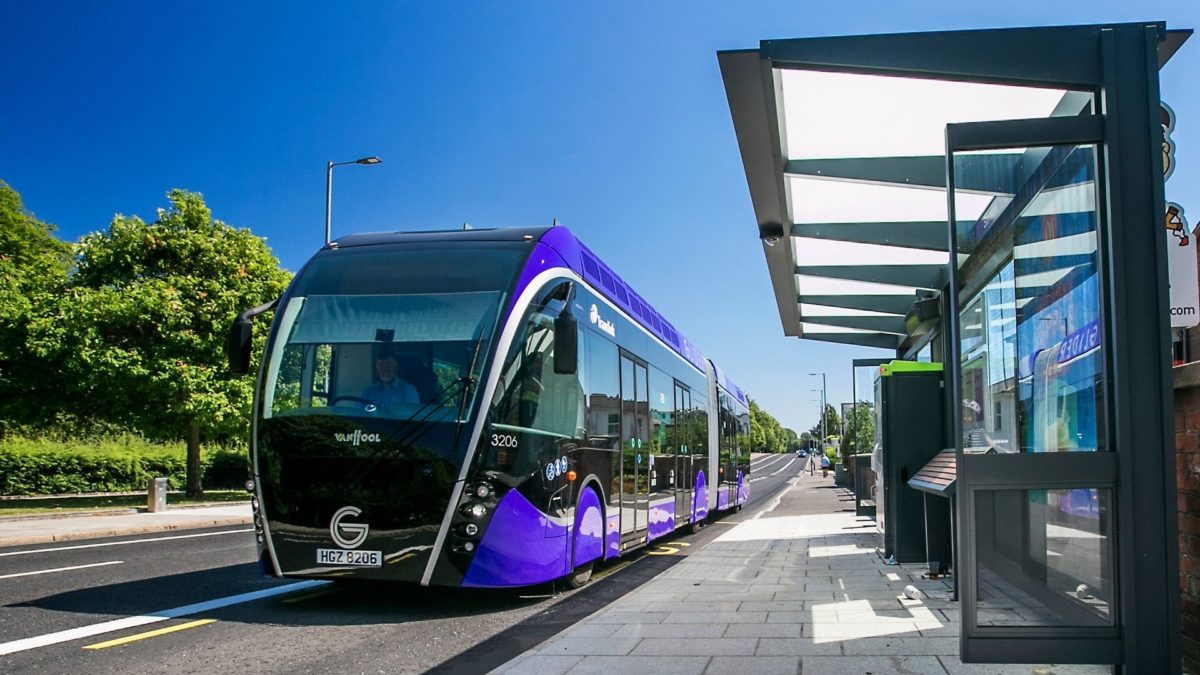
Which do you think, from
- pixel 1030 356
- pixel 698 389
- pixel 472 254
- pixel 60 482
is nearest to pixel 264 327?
pixel 60 482

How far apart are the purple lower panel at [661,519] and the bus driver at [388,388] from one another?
545 centimetres

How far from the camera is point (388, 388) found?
7.97m

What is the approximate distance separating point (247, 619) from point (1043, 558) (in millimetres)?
5922

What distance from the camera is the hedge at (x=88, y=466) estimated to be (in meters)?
29.7

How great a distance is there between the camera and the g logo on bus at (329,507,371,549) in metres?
7.68

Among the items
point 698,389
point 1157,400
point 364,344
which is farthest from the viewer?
point 698,389

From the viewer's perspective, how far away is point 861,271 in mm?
12844

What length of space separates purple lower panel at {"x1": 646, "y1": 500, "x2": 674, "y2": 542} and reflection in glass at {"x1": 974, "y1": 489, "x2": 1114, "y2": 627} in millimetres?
7692

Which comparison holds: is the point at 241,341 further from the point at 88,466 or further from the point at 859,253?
the point at 88,466

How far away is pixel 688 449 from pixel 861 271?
14.6 feet

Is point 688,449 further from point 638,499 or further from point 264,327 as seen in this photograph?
point 264,327

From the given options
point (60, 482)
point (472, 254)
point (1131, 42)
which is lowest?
point (60, 482)

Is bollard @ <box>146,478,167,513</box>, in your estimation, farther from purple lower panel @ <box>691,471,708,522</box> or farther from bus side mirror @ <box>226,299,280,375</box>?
bus side mirror @ <box>226,299,280,375</box>

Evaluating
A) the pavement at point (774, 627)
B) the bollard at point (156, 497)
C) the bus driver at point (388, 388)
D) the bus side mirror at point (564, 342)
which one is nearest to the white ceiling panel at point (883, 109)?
the bus side mirror at point (564, 342)
